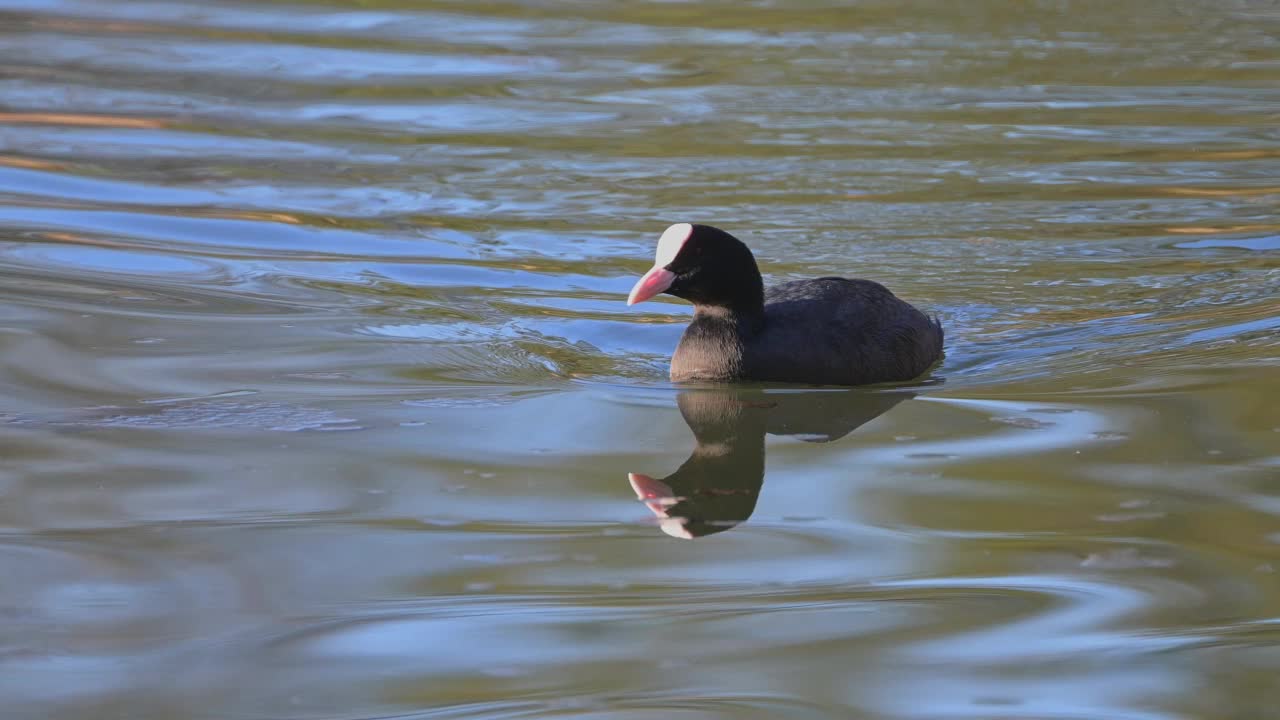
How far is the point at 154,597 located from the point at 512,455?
56.5 inches

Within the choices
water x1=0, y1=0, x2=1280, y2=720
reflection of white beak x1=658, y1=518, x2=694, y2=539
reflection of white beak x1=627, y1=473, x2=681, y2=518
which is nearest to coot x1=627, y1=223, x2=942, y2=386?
water x1=0, y1=0, x2=1280, y2=720

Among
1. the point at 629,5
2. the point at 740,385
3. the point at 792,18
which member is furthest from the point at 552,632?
the point at 629,5

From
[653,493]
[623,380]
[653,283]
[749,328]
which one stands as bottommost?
[623,380]

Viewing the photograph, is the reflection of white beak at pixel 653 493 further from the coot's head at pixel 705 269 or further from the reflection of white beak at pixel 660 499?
the coot's head at pixel 705 269

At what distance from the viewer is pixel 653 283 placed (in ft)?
20.0

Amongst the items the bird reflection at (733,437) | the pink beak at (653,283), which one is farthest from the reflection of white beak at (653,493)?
the pink beak at (653,283)

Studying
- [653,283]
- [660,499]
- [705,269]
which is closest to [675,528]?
[660,499]

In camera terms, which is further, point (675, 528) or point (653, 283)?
point (653, 283)

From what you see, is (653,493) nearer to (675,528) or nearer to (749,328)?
(675,528)

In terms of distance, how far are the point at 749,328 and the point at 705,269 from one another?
10.7 inches

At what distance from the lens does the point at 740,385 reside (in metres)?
6.25

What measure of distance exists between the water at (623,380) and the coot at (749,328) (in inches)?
5.0

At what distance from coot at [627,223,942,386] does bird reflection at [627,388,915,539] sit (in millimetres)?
85

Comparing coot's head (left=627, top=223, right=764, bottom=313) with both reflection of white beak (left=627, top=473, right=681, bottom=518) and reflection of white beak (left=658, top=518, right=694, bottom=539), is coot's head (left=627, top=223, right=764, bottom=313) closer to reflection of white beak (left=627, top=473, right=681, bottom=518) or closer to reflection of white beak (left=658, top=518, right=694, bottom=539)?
reflection of white beak (left=627, top=473, right=681, bottom=518)
